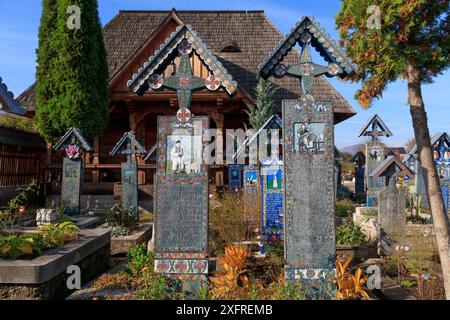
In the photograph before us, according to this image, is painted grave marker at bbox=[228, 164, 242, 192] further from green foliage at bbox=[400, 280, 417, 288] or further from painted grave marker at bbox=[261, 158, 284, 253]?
green foliage at bbox=[400, 280, 417, 288]

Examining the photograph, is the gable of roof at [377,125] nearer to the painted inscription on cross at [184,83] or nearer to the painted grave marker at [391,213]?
the painted grave marker at [391,213]

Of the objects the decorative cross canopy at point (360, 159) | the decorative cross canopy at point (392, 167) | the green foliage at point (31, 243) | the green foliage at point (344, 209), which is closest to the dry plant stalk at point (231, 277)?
the green foliage at point (31, 243)

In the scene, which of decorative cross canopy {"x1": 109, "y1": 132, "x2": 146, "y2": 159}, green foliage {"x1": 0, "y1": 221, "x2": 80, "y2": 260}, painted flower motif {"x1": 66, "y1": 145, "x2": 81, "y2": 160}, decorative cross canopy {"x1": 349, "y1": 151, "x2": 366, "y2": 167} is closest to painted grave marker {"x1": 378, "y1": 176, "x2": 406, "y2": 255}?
green foliage {"x1": 0, "y1": 221, "x2": 80, "y2": 260}

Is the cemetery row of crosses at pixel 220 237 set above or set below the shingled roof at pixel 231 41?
below

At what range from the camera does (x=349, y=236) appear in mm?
7359

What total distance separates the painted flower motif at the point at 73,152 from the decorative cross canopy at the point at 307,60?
7713mm

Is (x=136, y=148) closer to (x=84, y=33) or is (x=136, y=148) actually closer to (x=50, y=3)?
(x=84, y=33)

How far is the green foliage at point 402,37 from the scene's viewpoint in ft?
18.1

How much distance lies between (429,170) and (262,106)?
10089 millimetres

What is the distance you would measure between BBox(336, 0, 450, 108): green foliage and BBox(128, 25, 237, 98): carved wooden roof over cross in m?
2.66

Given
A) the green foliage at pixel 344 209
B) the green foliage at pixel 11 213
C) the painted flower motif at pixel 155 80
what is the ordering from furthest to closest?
1. the green foliage at pixel 344 209
2. the green foliage at pixel 11 213
3. the painted flower motif at pixel 155 80

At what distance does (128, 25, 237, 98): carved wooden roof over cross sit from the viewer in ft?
16.7

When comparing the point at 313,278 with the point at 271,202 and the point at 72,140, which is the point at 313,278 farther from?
the point at 72,140

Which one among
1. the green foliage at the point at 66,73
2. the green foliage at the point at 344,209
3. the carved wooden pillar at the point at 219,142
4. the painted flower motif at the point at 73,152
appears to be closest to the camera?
the painted flower motif at the point at 73,152
